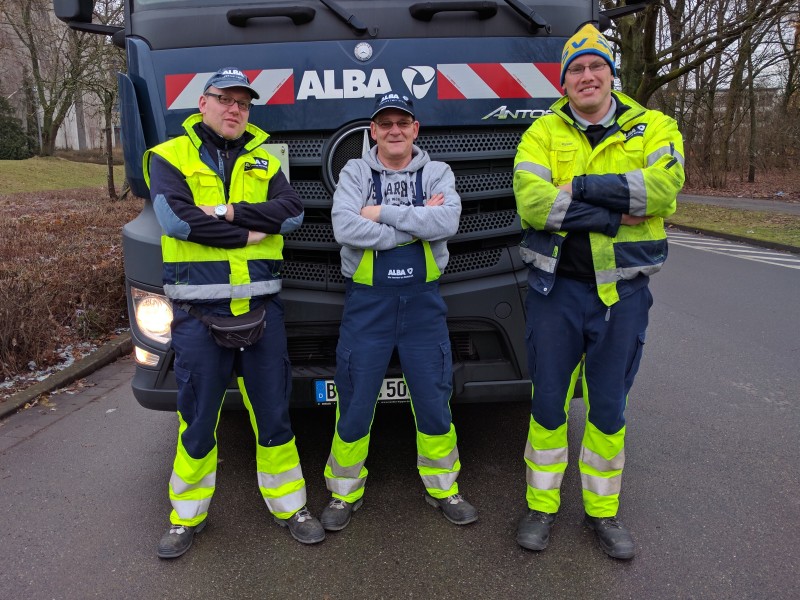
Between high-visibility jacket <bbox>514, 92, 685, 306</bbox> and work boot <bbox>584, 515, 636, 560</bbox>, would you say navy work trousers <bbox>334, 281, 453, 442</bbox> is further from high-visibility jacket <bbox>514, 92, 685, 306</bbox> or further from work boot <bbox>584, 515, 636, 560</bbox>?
work boot <bbox>584, 515, 636, 560</bbox>

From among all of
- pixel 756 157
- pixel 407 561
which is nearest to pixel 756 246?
pixel 407 561

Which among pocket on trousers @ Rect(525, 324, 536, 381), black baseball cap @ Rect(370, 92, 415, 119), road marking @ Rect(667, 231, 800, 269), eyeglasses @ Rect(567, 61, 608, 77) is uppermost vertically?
eyeglasses @ Rect(567, 61, 608, 77)

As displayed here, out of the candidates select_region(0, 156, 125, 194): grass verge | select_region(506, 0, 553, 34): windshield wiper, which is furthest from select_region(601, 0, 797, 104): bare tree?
select_region(0, 156, 125, 194): grass verge

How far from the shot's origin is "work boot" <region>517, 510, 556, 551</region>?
8.85 feet

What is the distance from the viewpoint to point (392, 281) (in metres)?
2.74

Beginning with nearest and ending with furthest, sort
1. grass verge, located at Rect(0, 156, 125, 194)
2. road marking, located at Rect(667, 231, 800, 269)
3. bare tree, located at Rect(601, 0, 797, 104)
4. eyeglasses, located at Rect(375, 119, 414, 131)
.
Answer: eyeglasses, located at Rect(375, 119, 414, 131), road marking, located at Rect(667, 231, 800, 269), bare tree, located at Rect(601, 0, 797, 104), grass verge, located at Rect(0, 156, 125, 194)

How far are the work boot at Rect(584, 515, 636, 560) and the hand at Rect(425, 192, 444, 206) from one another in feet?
5.05

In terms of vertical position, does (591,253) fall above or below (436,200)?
below

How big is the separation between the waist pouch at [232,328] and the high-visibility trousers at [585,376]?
120cm

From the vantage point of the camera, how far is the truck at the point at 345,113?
2893 millimetres

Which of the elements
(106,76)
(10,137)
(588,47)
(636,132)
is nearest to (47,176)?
(10,137)

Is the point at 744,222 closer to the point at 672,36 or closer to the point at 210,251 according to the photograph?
the point at 672,36

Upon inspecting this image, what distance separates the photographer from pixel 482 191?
307 centimetres

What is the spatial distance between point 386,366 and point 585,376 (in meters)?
0.87
